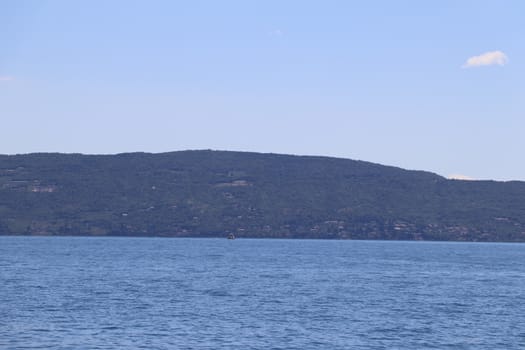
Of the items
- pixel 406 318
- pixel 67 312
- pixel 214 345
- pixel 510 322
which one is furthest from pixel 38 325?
pixel 510 322

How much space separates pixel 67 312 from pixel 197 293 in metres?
25.4

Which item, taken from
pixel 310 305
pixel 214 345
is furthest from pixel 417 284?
pixel 214 345

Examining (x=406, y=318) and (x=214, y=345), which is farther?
(x=406, y=318)

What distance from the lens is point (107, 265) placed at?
16550 centimetres

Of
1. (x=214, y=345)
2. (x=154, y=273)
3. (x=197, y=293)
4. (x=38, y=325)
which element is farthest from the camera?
(x=154, y=273)

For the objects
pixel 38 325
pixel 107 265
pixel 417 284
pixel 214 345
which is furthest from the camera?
pixel 107 265

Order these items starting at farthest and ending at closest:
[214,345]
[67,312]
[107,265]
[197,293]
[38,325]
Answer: [107,265] < [197,293] < [67,312] < [38,325] < [214,345]

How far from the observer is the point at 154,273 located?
472 ft

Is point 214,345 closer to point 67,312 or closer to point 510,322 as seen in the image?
Answer: point 67,312

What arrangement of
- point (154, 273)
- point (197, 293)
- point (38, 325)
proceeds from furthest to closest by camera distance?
point (154, 273)
point (197, 293)
point (38, 325)

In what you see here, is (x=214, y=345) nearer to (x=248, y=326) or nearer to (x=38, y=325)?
(x=248, y=326)

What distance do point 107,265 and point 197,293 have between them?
2456 inches

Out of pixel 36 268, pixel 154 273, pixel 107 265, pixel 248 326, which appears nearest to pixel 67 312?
pixel 248 326

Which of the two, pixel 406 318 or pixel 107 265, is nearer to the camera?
pixel 406 318
